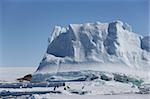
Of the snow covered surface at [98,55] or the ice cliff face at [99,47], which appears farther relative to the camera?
the ice cliff face at [99,47]

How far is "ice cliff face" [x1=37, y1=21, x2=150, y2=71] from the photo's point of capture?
2052cm

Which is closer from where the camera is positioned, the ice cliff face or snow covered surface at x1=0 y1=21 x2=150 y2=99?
snow covered surface at x1=0 y1=21 x2=150 y2=99

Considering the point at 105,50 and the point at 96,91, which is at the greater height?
the point at 105,50

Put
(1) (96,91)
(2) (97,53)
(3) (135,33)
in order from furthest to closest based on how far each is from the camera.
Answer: (3) (135,33)
(2) (97,53)
(1) (96,91)

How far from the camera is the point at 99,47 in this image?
67.2ft

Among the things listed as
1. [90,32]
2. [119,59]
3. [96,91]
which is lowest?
→ [96,91]

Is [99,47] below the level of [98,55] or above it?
above

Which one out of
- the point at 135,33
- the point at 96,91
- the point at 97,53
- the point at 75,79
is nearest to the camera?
the point at 96,91

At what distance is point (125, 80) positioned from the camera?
758 inches

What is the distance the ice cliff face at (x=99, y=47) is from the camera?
20516 millimetres

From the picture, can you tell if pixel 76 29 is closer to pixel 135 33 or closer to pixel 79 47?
pixel 79 47

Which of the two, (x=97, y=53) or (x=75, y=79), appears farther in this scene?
(x=97, y=53)

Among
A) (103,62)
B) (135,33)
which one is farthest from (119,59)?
(135,33)

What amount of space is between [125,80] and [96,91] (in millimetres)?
6327
